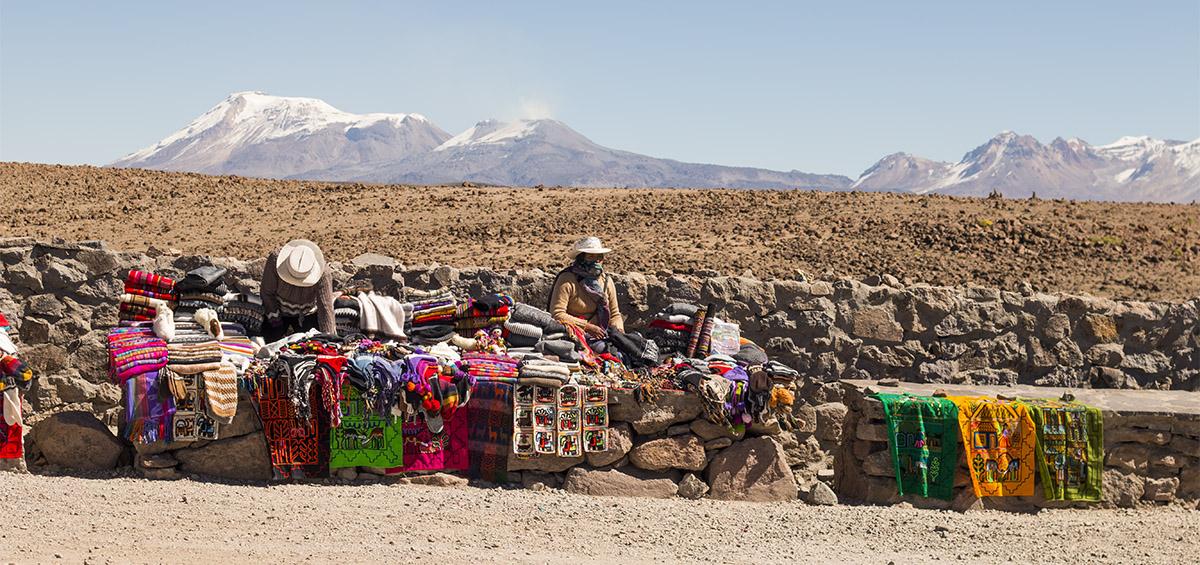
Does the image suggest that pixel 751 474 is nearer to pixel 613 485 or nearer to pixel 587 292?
pixel 613 485

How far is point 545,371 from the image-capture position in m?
7.13

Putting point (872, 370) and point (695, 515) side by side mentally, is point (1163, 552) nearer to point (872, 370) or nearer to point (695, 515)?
point (695, 515)

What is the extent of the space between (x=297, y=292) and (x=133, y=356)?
42.9 inches

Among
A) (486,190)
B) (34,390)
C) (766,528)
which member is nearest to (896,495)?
(766,528)

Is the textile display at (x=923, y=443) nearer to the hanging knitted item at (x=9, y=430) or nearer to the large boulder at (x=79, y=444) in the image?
the large boulder at (x=79, y=444)

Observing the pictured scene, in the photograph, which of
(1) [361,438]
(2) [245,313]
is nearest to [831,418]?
(1) [361,438]

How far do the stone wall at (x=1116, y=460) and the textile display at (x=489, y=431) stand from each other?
2071mm

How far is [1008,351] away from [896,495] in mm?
3433

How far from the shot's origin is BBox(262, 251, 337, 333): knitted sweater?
302 inches

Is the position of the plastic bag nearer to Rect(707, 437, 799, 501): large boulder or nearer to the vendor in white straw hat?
Rect(707, 437, 799, 501): large boulder

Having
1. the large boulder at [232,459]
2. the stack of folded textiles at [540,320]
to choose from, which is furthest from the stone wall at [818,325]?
the large boulder at [232,459]

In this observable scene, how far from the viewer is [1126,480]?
295 inches

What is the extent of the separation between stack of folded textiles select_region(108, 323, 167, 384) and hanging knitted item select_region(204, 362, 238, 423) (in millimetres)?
310

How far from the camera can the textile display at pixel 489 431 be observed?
7.08 metres
